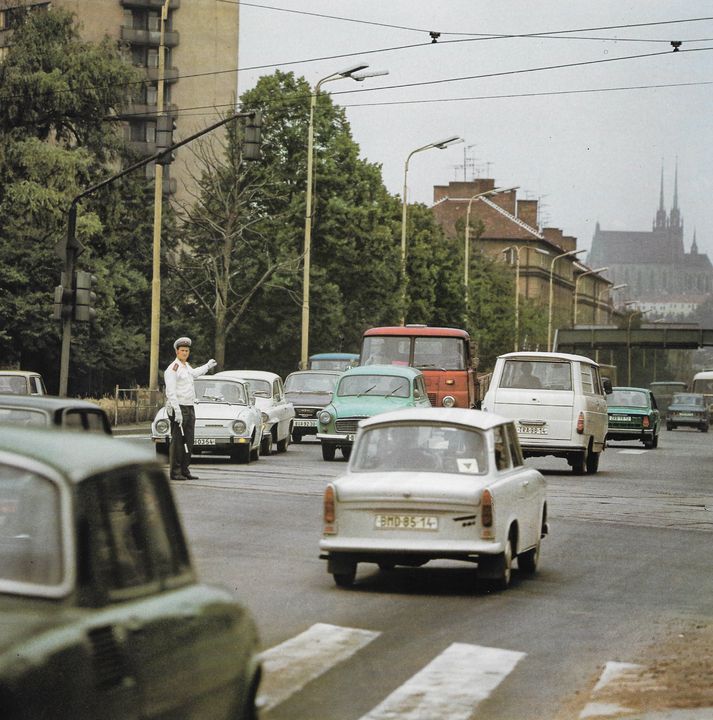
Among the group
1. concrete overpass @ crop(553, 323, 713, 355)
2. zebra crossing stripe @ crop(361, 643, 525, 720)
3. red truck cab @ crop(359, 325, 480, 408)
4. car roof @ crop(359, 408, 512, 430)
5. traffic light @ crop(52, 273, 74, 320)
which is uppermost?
concrete overpass @ crop(553, 323, 713, 355)

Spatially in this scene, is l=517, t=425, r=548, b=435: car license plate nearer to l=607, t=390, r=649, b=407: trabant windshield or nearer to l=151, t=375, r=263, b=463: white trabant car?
l=151, t=375, r=263, b=463: white trabant car

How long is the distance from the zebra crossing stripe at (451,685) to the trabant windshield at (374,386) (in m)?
22.2

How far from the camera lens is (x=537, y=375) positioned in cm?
3086

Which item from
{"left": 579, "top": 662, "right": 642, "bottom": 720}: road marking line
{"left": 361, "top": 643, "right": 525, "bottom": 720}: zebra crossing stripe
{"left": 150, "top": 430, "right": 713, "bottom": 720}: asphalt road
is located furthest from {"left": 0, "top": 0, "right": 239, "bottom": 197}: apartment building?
{"left": 579, "top": 662, "right": 642, "bottom": 720}: road marking line

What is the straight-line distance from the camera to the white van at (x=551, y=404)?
3009cm

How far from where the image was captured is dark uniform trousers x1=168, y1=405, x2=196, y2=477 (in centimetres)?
2328

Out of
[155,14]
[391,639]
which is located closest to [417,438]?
[391,639]

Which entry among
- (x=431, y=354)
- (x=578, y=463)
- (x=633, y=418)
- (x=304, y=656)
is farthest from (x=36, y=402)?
(x=633, y=418)

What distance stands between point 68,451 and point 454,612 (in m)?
7.18

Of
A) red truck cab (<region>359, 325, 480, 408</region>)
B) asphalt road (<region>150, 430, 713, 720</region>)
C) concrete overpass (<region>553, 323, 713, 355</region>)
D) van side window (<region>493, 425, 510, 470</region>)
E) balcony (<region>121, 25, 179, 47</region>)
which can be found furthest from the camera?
concrete overpass (<region>553, 323, 713, 355</region>)

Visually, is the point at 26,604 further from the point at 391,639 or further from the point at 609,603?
the point at 609,603

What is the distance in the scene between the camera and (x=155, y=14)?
105250 millimetres

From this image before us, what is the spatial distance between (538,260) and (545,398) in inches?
5433

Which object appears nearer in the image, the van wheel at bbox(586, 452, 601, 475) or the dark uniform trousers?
the dark uniform trousers
